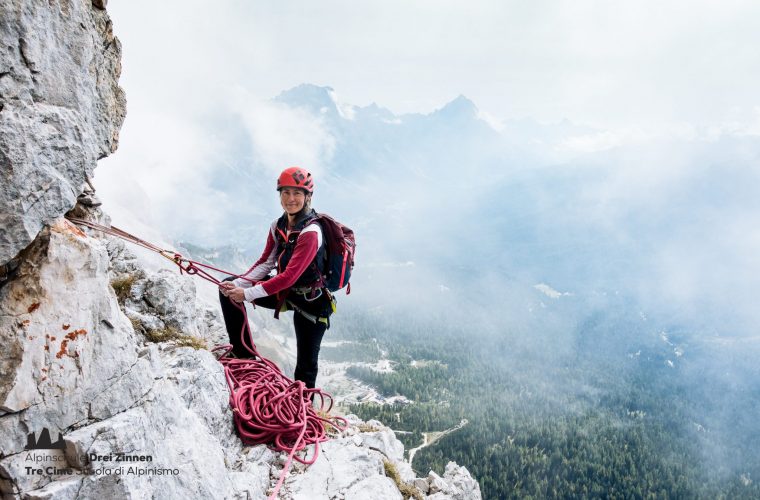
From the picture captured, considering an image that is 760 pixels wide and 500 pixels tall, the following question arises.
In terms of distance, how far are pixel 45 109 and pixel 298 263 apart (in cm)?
370

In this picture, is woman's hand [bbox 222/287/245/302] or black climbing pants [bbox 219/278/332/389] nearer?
woman's hand [bbox 222/287/245/302]

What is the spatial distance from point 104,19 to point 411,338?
187 metres

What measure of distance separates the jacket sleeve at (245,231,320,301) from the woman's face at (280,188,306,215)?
58cm

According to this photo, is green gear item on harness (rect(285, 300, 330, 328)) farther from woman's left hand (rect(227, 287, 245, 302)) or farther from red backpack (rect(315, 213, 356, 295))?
woman's left hand (rect(227, 287, 245, 302))

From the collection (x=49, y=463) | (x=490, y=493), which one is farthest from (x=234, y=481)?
(x=490, y=493)

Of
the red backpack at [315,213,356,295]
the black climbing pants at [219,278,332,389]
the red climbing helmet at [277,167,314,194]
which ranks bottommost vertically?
the black climbing pants at [219,278,332,389]

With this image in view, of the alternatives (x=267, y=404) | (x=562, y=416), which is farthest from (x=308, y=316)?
(x=562, y=416)

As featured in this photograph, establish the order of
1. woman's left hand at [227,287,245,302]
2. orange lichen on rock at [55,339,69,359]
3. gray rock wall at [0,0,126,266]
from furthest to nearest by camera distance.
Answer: woman's left hand at [227,287,245,302], orange lichen on rock at [55,339,69,359], gray rock wall at [0,0,126,266]

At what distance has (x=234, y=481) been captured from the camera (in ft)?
19.0

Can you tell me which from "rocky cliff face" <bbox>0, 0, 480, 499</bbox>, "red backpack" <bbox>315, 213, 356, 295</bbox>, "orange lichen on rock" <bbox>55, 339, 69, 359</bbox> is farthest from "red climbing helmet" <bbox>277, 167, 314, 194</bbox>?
"orange lichen on rock" <bbox>55, 339, 69, 359</bbox>

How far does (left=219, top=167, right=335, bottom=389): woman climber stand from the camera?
686 cm

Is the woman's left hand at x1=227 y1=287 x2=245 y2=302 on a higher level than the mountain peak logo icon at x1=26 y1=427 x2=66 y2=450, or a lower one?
higher

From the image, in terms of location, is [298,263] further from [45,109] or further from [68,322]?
[45,109]

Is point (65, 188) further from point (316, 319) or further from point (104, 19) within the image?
point (316, 319)
